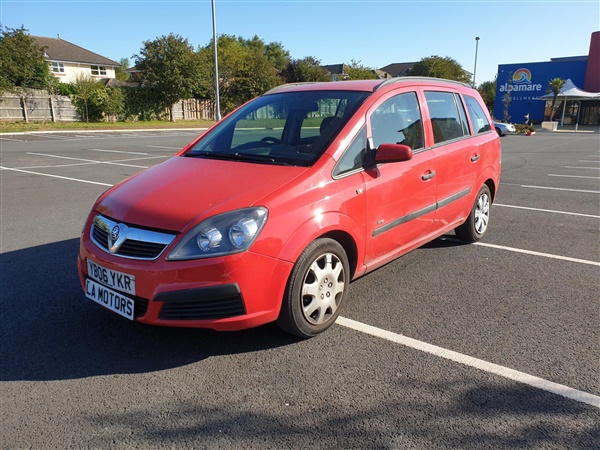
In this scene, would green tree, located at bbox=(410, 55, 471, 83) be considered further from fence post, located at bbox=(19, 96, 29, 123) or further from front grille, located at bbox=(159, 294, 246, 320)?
front grille, located at bbox=(159, 294, 246, 320)

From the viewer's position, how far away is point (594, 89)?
47375 mm

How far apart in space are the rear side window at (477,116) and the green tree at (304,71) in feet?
196

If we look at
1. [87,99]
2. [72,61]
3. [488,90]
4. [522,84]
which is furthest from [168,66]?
[488,90]

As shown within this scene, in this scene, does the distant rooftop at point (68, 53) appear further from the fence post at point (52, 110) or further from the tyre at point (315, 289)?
the tyre at point (315, 289)

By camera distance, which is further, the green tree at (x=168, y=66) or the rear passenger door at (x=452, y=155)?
the green tree at (x=168, y=66)

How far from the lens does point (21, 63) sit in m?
36.2

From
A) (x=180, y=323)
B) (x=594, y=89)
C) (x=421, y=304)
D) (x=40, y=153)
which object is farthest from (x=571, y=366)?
(x=594, y=89)

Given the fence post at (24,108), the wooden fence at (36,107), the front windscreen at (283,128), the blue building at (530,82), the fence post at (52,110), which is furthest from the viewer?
the blue building at (530,82)

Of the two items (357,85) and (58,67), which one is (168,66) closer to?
(58,67)

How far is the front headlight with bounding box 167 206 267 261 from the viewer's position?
288cm

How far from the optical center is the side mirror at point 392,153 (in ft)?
11.8

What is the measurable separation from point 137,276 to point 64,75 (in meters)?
60.1

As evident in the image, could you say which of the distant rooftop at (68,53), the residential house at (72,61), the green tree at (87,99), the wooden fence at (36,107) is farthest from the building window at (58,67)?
the wooden fence at (36,107)

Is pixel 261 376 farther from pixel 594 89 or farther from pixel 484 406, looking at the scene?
pixel 594 89
